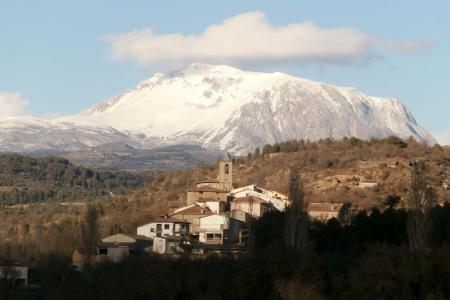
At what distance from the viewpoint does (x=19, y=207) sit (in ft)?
375

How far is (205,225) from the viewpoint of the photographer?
68812 millimetres

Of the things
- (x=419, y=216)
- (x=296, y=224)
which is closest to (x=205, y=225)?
(x=296, y=224)

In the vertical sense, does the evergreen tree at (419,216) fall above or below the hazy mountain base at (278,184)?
below

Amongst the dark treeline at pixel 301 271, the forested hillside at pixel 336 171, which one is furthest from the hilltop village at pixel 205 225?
the dark treeline at pixel 301 271

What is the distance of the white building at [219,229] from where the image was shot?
2589 inches

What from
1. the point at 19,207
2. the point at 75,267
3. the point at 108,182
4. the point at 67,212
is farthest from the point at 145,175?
the point at 75,267

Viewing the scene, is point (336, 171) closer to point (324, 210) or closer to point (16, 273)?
point (324, 210)

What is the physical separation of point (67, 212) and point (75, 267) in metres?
43.1

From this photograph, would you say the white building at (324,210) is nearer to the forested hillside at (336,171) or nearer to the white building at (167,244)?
the forested hillside at (336,171)

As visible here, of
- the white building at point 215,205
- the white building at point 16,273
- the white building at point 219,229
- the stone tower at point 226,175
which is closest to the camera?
the white building at point 16,273

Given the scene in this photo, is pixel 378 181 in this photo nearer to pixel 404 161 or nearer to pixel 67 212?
pixel 404 161

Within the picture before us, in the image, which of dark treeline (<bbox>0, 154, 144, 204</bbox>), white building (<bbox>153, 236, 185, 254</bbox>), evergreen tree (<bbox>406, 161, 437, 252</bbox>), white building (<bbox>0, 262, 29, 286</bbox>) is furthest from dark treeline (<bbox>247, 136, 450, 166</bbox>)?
evergreen tree (<bbox>406, 161, 437, 252</bbox>)

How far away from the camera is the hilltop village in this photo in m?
60.0

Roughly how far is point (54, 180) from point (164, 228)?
3519 inches
